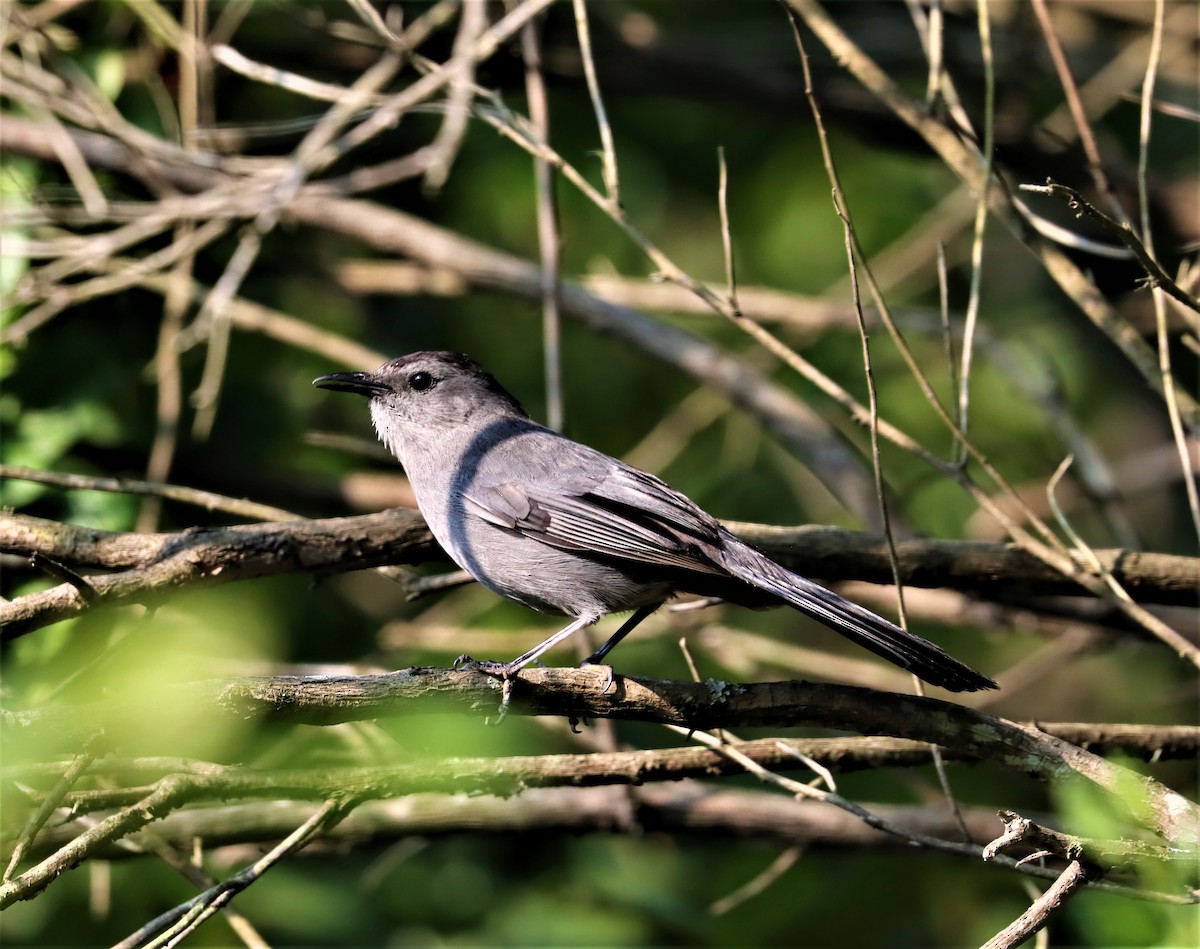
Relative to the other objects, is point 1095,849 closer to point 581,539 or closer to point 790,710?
point 790,710

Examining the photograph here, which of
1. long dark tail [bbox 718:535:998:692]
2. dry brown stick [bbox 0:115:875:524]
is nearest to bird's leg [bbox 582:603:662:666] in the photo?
long dark tail [bbox 718:535:998:692]

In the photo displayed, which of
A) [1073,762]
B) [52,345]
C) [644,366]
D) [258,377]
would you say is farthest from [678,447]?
[1073,762]

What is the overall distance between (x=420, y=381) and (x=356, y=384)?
26 cm

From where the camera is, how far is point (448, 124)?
5.22 m

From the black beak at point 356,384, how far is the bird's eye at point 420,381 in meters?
0.09

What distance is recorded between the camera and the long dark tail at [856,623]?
3164 mm

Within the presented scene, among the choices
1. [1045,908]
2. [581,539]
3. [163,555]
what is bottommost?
[1045,908]

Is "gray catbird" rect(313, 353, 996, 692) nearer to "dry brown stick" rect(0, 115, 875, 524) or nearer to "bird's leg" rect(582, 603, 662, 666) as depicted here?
"bird's leg" rect(582, 603, 662, 666)

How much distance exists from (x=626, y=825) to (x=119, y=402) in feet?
9.57

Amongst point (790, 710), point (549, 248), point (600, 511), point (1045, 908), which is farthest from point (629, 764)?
point (549, 248)

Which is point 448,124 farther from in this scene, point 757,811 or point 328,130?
point 757,811

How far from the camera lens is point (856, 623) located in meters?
3.33

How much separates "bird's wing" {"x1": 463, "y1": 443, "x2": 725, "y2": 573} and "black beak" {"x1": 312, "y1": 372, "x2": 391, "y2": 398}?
2.75ft

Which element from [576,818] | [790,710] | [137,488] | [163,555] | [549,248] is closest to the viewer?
[790,710]
